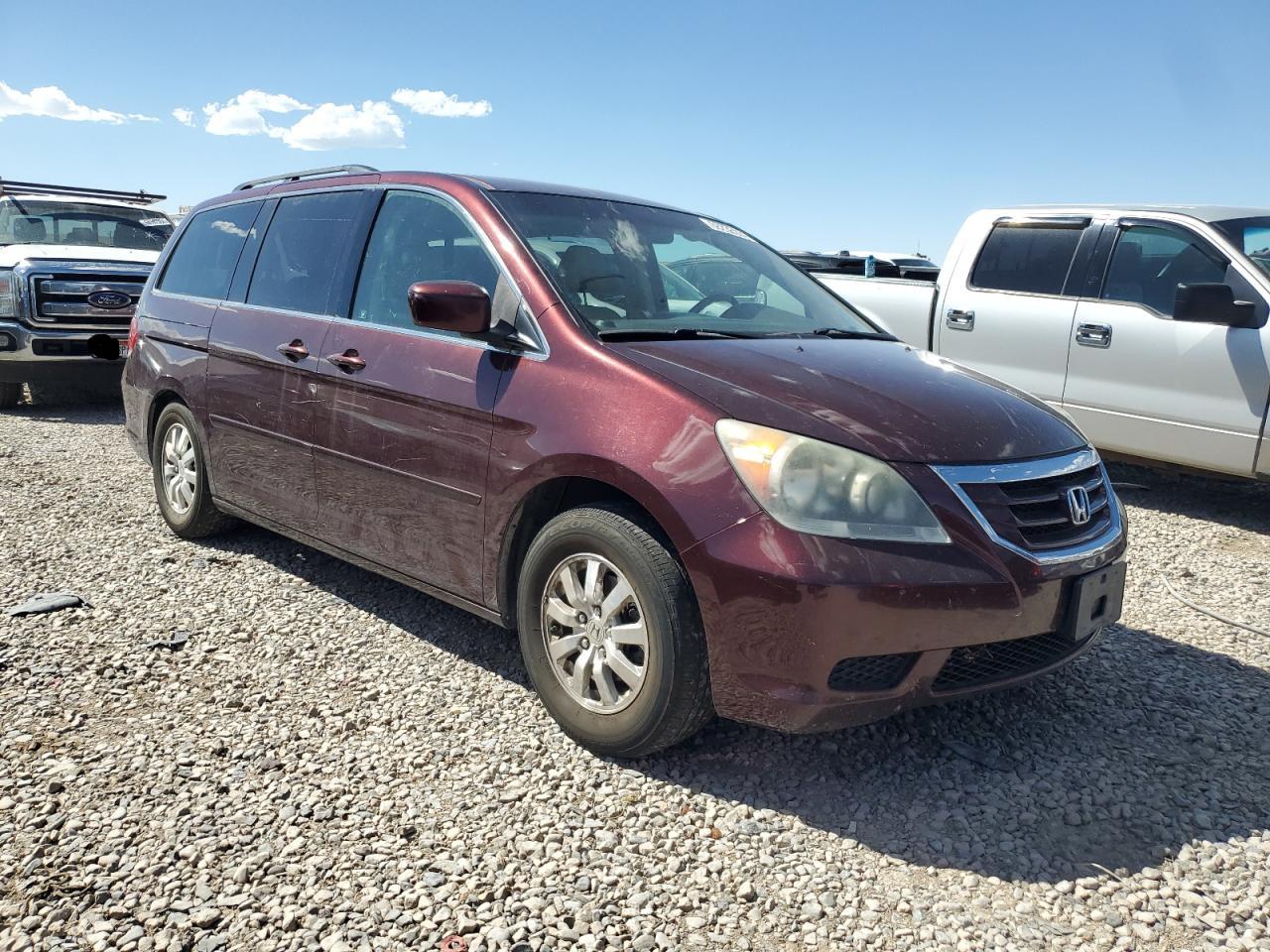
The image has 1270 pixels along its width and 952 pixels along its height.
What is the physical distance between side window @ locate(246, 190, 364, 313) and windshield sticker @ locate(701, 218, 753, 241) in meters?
1.50

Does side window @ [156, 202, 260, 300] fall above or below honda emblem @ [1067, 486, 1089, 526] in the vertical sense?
above

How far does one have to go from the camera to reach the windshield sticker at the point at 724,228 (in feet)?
14.8

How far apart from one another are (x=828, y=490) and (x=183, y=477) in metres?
3.86

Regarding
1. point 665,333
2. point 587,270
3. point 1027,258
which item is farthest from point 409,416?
point 1027,258

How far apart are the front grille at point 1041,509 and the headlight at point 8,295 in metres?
9.51

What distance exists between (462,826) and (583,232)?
2.16 m

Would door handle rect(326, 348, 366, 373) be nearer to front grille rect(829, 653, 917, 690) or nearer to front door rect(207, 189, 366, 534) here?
front door rect(207, 189, 366, 534)

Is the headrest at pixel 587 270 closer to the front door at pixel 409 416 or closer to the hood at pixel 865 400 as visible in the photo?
the front door at pixel 409 416

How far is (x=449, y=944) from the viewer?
90.7 inches

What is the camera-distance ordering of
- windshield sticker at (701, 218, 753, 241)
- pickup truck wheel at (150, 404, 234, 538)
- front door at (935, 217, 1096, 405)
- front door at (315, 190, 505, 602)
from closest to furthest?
front door at (315, 190, 505, 602) → windshield sticker at (701, 218, 753, 241) → pickup truck wheel at (150, 404, 234, 538) → front door at (935, 217, 1096, 405)

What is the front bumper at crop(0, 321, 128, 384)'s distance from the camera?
30.7 ft

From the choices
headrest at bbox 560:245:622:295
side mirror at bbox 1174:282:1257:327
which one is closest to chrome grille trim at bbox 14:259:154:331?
headrest at bbox 560:245:622:295

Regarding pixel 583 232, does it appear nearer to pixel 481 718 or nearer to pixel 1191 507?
pixel 481 718

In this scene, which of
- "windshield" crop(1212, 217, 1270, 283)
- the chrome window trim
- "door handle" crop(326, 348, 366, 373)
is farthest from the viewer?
"windshield" crop(1212, 217, 1270, 283)
